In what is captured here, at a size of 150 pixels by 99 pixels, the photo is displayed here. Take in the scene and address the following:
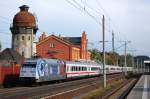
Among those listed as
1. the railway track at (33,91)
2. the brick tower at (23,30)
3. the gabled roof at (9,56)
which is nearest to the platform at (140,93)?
the railway track at (33,91)

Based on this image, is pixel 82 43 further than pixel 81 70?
Yes

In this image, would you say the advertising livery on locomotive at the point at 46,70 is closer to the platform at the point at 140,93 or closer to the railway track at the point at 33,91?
the railway track at the point at 33,91

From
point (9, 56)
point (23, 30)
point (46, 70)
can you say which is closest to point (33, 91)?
point (46, 70)

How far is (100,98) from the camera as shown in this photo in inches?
1049

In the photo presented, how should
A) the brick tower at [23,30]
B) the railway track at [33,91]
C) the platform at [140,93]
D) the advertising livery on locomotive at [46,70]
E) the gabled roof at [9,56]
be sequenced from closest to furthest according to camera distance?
the railway track at [33,91]
the platform at [140,93]
the advertising livery on locomotive at [46,70]
the gabled roof at [9,56]
the brick tower at [23,30]

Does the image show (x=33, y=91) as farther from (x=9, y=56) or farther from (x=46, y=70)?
(x=9, y=56)

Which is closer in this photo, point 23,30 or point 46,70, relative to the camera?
point 46,70

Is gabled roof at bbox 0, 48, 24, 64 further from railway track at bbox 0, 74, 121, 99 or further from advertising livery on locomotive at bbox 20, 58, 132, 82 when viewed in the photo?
railway track at bbox 0, 74, 121, 99

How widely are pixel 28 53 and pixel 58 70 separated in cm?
3275

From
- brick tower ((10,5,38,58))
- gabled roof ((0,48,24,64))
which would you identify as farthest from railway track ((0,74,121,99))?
brick tower ((10,5,38,58))

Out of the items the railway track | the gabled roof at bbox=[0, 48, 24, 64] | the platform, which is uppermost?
the gabled roof at bbox=[0, 48, 24, 64]

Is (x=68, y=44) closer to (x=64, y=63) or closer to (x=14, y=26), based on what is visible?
(x=14, y=26)

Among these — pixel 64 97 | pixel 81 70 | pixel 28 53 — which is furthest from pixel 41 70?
pixel 28 53

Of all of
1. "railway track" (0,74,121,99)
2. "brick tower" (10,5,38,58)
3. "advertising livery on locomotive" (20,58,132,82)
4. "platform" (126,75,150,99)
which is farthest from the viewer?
"brick tower" (10,5,38,58)
